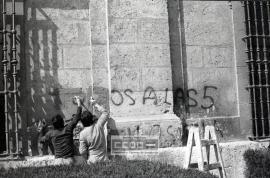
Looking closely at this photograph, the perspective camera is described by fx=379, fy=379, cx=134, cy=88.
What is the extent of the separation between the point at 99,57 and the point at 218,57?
8.09 ft

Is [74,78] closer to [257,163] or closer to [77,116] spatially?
[77,116]

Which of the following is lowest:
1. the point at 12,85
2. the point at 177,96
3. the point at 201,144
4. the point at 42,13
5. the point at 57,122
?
the point at 201,144

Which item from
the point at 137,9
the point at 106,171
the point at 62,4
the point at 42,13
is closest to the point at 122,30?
the point at 137,9

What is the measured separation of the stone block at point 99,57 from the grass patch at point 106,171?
259 cm

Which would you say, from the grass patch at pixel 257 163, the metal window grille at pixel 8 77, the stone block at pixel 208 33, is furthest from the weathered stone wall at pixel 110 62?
the grass patch at pixel 257 163

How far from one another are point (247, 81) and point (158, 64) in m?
2.04

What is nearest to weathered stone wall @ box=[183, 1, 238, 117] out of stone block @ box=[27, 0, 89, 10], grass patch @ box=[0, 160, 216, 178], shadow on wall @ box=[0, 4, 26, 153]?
stone block @ box=[27, 0, 89, 10]

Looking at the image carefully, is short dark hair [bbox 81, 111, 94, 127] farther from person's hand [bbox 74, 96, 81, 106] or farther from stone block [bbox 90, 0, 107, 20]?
stone block [bbox 90, 0, 107, 20]

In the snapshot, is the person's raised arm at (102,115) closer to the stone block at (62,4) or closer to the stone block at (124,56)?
the stone block at (124,56)

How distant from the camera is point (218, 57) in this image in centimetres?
772

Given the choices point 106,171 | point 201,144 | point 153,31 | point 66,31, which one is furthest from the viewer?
point 153,31

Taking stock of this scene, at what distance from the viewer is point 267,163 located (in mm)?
6656

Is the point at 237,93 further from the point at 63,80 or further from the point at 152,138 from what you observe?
the point at 63,80

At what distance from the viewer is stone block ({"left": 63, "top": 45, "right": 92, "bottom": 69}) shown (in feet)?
22.8
